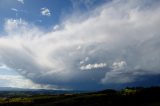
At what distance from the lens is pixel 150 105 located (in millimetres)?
197875

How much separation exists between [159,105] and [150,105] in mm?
7641

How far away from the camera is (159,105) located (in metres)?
192
